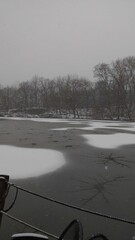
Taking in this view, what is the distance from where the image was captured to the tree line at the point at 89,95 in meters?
62.8

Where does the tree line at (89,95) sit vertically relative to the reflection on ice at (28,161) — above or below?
above

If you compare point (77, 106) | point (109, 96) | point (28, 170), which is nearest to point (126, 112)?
point (109, 96)

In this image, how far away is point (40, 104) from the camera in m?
108

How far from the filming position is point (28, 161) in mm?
13766

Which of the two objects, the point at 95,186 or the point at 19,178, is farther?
the point at 19,178

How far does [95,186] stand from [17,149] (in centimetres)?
862

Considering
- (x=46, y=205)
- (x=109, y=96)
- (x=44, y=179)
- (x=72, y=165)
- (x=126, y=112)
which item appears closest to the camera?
(x=46, y=205)

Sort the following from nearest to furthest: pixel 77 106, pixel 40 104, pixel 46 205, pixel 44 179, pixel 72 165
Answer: pixel 46 205, pixel 44 179, pixel 72 165, pixel 77 106, pixel 40 104

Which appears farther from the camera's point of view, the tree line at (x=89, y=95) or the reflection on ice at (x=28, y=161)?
the tree line at (x=89, y=95)

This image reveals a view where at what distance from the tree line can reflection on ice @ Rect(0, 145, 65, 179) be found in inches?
1682

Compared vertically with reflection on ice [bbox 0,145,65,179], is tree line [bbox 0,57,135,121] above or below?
above

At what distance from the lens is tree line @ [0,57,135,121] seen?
62750 mm

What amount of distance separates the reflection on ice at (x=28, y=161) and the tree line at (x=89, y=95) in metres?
42.7

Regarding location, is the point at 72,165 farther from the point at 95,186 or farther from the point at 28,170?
the point at 95,186
